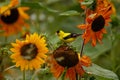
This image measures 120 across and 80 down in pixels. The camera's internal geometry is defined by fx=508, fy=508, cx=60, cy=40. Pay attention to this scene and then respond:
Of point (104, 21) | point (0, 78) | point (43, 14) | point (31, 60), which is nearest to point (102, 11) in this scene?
point (104, 21)

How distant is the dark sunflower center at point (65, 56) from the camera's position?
4.45 ft

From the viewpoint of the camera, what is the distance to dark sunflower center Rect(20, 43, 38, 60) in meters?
1.48

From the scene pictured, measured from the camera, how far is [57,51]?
4.46ft

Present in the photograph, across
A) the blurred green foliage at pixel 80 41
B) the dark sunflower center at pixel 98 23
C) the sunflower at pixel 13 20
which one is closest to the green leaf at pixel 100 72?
the blurred green foliage at pixel 80 41

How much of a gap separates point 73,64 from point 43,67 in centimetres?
14

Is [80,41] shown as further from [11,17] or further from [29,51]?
[11,17]

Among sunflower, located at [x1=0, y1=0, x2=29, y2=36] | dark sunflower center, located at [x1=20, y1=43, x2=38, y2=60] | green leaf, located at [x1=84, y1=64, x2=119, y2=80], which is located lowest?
sunflower, located at [x1=0, y1=0, x2=29, y2=36]

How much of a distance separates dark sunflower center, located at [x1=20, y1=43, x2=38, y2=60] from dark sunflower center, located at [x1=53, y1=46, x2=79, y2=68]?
5.2 inches

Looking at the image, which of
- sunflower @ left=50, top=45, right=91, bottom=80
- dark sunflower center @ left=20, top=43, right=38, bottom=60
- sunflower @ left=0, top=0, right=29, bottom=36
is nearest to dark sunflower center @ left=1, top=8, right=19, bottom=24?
sunflower @ left=0, top=0, right=29, bottom=36

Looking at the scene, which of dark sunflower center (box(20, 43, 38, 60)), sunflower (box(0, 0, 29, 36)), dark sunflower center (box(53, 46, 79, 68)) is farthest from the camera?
sunflower (box(0, 0, 29, 36))

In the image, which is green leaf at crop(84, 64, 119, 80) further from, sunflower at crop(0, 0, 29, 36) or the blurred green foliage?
sunflower at crop(0, 0, 29, 36)

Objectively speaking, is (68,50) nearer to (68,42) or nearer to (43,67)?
(68,42)

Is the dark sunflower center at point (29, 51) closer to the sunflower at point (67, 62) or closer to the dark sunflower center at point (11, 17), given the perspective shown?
the sunflower at point (67, 62)

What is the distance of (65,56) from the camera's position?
1364 mm
